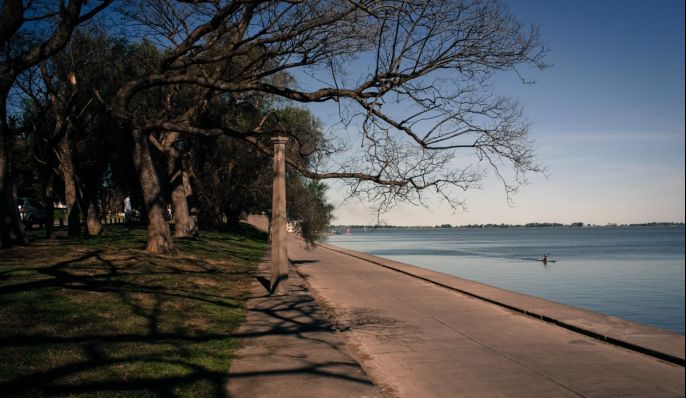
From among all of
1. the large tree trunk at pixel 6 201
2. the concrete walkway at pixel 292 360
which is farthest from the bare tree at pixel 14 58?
the concrete walkway at pixel 292 360

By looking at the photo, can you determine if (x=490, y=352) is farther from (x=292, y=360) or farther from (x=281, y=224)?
(x=281, y=224)

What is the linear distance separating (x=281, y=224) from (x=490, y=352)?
273 inches

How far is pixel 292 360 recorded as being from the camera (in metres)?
7.72

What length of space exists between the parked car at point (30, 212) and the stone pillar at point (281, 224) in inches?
1061

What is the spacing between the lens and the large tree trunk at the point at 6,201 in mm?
15820

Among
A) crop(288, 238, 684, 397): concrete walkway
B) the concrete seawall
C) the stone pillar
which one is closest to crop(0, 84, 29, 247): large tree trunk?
the stone pillar

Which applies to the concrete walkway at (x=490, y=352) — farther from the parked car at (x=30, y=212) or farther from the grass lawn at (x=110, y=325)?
the parked car at (x=30, y=212)

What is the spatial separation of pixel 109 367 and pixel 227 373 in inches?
54.8

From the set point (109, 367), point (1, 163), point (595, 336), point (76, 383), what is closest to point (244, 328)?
point (109, 367)

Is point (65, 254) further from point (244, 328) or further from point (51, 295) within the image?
point (244, 328)

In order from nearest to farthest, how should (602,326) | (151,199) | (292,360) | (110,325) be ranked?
(292,360) → (110,325) → (602,326) → (151,199)

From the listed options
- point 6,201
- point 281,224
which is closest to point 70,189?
point 6,201

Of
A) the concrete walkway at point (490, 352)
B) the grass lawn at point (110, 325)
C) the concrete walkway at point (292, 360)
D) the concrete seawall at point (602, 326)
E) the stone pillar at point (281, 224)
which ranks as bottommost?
the concrete walkway at point (490, 352)

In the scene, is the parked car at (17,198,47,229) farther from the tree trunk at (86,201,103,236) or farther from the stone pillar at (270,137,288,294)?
the stone pillar at (270,137,288,294)
